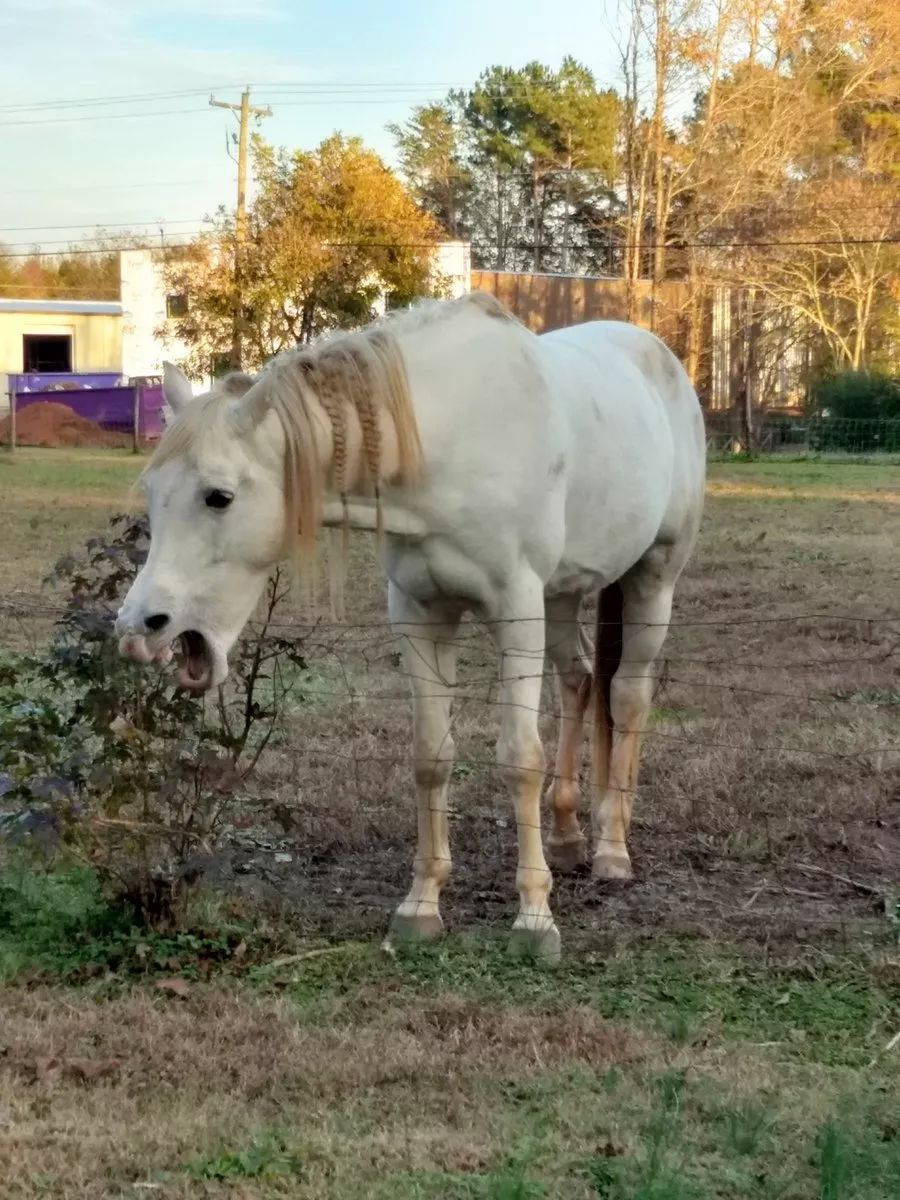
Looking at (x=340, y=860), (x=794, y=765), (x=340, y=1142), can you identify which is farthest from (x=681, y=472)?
(x=340, y=1142)

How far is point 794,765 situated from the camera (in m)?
6.38

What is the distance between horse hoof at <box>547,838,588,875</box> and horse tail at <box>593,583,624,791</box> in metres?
0.26

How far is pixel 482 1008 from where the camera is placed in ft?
12.5

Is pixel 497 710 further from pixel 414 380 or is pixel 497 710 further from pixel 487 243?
pixel 487 243

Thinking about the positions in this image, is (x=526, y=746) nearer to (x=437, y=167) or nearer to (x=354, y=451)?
(x=354, y=451)

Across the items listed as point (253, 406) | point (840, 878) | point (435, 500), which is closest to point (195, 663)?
point (253, 406)

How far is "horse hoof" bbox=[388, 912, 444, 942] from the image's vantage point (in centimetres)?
438

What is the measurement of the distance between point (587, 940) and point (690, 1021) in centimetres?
78

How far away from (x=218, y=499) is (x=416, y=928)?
4.78 feet

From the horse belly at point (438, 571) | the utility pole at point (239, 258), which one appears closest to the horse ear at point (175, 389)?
the horse belly at point (438, 571)

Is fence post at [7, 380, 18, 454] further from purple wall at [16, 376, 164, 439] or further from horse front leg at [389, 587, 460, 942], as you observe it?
horse front leg at [389, 587, 460, 942]

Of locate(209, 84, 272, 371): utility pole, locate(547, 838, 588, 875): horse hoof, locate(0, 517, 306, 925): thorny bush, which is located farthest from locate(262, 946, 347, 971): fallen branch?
locate(209, 84, 272, 371): utility pole

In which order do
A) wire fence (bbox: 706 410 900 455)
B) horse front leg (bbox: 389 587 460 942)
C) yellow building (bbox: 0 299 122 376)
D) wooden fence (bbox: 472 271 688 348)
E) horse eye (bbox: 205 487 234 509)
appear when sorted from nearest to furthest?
horse eye (bbox: 205 487 234 509) < horse front leg (bbox: 389 587 460 942) < wire fence (bbox: 706 410 900 455) < wooden fence (bbox: 472 271 688 348) < yellow building (bbox: 0 299 122 376)

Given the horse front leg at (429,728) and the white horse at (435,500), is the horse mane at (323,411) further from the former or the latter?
the horse front leg at (429,728)
